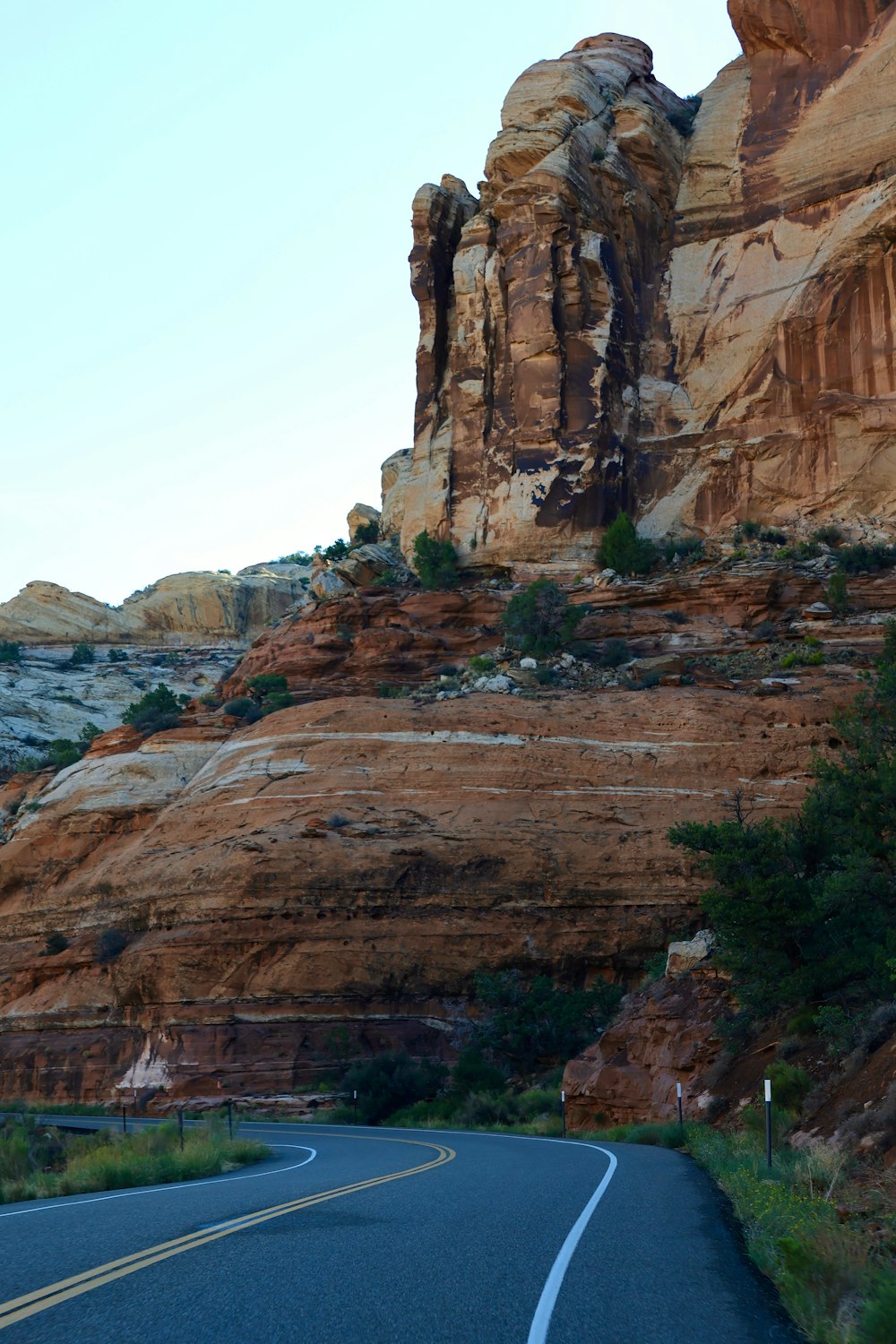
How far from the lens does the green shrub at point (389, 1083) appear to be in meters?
32.7

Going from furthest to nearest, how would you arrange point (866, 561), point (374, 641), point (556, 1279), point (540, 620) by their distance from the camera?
point (374, 641) → point (866, 561) → point (540, 620) → point (556, 1279)

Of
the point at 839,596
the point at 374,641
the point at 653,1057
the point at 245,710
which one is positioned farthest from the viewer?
the point at 374,641

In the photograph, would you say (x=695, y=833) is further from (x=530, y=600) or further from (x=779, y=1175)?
(x=530, y=600)

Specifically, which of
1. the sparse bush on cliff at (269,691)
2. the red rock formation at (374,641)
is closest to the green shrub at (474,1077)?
the red rock formation at (374,641)

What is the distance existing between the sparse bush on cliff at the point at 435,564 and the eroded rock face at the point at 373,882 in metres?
16.2

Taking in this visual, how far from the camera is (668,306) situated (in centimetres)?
6612

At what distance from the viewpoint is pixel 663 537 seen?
59.8 meters

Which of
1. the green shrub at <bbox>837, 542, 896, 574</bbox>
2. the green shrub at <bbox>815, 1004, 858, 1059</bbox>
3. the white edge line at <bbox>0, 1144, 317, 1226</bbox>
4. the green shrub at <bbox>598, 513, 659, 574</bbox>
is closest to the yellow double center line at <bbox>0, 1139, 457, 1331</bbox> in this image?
the white edge line at <bbox>0, 1144, 317, 1226</bbox>

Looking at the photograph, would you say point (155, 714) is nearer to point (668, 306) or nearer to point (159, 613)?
point (668, 306)

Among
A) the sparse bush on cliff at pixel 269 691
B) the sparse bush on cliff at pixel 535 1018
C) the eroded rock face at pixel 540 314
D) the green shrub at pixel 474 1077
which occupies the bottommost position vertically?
the green shrub at pixel 474 1077

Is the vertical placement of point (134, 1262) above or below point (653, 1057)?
above

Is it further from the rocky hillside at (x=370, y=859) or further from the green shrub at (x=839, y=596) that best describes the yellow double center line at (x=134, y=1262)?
the green shrub at (x=839, y=596)

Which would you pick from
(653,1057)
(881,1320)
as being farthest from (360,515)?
(881,1320)

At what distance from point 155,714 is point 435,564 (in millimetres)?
15355
